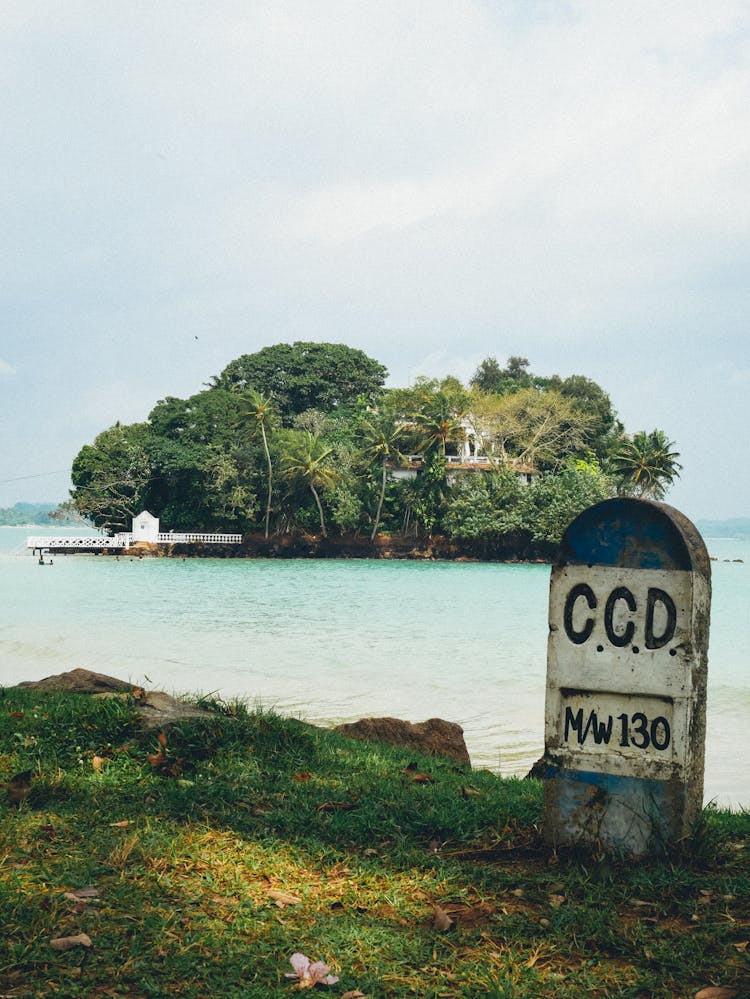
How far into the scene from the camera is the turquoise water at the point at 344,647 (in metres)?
11.2

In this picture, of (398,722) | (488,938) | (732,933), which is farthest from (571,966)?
(398,722)

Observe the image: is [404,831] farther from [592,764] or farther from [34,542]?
[34,542]

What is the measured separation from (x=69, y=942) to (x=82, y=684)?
184 inches

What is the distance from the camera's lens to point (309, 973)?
8.80 feet

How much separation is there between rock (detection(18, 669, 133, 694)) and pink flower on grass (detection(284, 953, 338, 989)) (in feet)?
15.3

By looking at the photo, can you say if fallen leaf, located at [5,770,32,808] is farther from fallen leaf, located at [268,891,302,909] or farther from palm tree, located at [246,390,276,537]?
palm tree, located at [246,390,276,537]

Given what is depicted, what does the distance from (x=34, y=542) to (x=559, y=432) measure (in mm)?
31611

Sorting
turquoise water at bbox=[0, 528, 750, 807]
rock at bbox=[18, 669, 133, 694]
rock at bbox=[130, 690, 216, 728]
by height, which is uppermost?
rock at bbox=[130, 690, 216, 728]

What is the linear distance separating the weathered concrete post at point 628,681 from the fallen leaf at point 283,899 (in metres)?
1.10

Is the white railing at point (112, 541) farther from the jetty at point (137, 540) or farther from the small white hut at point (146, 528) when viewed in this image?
the small white hut at point (146, 528)

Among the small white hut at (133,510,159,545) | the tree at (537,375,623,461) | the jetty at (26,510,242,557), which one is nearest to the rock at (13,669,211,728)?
the jetty at (26,510,242,557)

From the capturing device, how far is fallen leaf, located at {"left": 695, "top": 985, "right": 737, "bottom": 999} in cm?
260

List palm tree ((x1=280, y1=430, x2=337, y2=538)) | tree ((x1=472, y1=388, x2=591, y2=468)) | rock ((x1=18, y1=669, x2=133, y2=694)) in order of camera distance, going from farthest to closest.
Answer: tree ((x1=472, y1=388, x2=591, y2=468))
palm tree ((x1=280, y1=430, x2=337, y2=538))
rock ((x1=18, y1=669, x2=133, y2=694))

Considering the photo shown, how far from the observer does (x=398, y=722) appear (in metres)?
6.84
